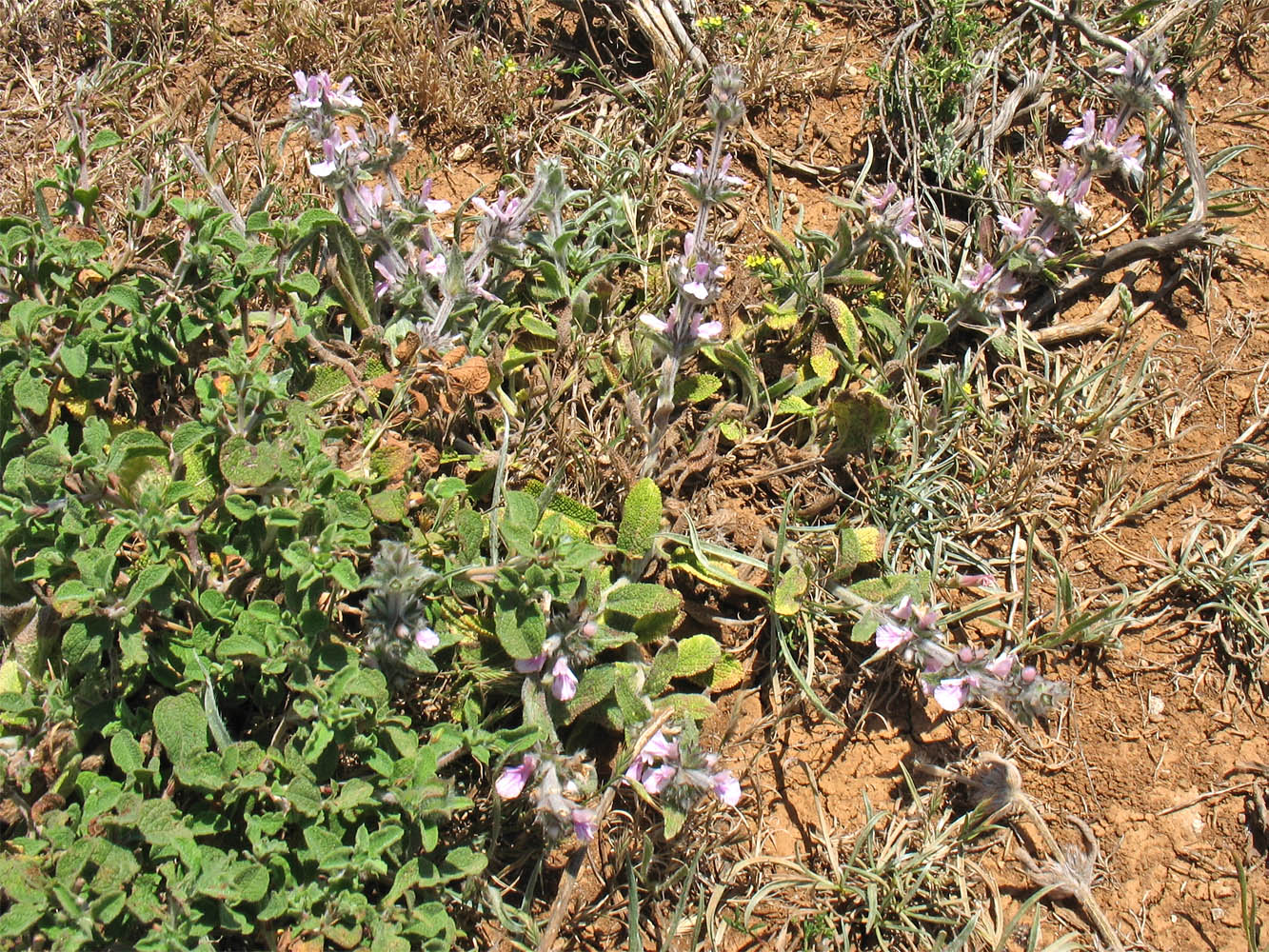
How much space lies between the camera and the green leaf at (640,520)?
9.27ft

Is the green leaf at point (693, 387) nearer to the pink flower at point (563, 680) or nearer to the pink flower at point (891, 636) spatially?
the pink flower at point (891, 636)

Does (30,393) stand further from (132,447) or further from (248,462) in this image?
(248,462)

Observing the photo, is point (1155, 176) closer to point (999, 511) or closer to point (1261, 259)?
point (1261, 259)

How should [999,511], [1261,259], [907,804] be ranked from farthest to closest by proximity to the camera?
[1261,259]
[999,511]
[907,804]

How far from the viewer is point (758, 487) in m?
3.27

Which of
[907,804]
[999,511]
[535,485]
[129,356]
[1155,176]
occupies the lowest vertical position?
[907,804]

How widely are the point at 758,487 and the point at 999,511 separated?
73cm

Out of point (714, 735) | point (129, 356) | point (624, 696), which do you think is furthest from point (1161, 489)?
point (129, 356)

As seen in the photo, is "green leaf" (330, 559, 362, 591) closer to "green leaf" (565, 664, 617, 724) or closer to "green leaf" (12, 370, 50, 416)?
"green leaf" (565, 664, 617, 724)

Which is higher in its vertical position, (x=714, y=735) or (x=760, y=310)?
(x=760, y=310)

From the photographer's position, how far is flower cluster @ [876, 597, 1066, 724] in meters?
2.59

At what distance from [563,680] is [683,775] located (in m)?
0.36

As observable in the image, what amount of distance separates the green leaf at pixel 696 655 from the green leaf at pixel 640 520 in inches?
10.7

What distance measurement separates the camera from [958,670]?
2703 mm
